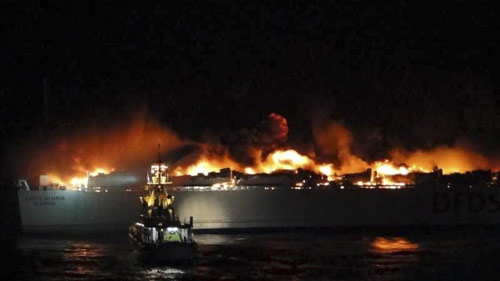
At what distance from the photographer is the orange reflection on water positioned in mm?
72856

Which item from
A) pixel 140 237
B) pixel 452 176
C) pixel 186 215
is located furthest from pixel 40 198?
pixel 452 176

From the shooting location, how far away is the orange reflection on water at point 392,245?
7286 centimetres

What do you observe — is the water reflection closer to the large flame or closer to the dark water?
the dark water

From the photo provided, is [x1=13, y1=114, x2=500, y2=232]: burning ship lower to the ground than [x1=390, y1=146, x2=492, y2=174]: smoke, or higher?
lower

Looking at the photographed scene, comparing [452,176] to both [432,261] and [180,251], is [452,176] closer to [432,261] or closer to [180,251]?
[432,261]

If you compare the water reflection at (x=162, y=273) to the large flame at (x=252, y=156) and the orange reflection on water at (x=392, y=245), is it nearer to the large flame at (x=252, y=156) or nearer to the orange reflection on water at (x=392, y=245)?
the orange reflection on water at (x=392, y=245)

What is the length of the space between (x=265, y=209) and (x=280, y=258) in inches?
683

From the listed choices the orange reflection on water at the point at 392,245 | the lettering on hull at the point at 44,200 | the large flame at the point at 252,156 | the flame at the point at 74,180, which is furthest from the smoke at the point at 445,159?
the lettering on hull at the point at 44,200

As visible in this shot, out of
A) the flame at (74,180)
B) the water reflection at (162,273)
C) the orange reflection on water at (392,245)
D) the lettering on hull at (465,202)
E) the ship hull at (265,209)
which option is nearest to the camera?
the water reflection at (162,273)

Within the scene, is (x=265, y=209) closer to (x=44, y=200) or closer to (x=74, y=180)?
(x=44, y=200)

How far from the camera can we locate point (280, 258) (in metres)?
68.1

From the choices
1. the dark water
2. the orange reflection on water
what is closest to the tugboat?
the dark water

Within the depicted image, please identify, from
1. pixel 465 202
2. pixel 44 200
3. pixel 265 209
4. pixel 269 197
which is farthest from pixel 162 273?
pixel 465 202

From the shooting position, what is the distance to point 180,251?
66312 mm
